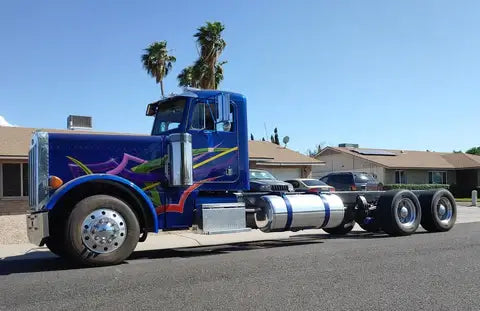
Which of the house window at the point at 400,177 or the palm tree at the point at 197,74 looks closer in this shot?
the palm tree at the point at 197,74

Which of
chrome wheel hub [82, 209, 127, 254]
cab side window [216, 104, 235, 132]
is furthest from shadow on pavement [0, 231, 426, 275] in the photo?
cab side window [216, 104, 235, 132]

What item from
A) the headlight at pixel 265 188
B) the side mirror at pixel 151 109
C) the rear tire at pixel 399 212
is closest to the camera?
the side mirror at pixel 151 109

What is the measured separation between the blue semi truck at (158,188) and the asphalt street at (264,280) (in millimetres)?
617

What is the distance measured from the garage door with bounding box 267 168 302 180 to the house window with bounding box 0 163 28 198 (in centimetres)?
1309

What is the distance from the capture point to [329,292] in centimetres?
627

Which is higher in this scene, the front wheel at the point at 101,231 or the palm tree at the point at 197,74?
the palm tree at the point at 197,74

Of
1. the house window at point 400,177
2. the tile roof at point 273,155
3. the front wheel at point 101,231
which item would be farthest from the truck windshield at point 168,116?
the house window at point 400,177

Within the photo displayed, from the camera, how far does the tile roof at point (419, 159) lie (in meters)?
40.5

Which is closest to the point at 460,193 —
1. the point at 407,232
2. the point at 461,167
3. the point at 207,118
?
the point at 461,167

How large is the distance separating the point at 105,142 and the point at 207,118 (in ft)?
6.68

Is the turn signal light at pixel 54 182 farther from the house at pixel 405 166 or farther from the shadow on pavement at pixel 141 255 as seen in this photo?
the house at pixel 405 166

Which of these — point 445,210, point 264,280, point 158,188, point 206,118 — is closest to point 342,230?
point 445,210

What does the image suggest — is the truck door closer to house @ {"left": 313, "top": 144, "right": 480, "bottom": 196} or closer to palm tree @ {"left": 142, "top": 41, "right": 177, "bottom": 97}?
palm tree @ {"left": 142, "top": 41, "right": 177, "bottom": 97}

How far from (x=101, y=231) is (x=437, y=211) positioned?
934 centimetres
